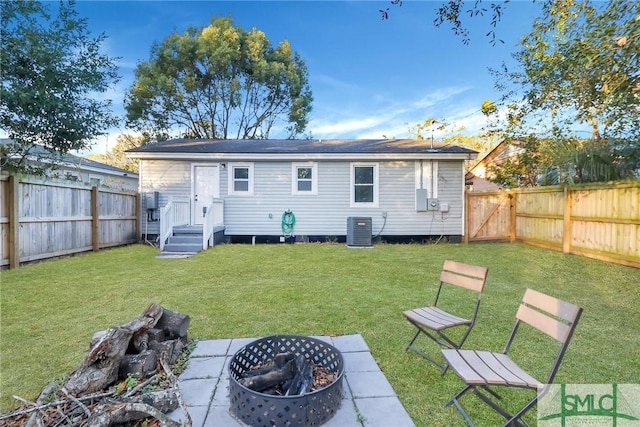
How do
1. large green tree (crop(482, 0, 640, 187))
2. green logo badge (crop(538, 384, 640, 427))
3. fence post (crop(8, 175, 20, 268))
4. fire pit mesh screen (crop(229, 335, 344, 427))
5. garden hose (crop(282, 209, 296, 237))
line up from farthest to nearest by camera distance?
garden hose (crop(282, 209, 296, 237)), fence post (crop(8, 175, 20, 268)), large green tree (crop(482, 0, 640, 187)), green logo badge (crop(538, 384, 640, 427)), fire pit mesh screen (crop(229, 335, 344, 427))

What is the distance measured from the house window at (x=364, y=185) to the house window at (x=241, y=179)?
3.38 m

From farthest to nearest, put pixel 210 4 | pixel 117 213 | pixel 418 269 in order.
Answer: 1. pixel 210 4
2. pixel 117 213
3. pixel 418 269

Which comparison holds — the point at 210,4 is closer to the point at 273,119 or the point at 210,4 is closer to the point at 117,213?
the point at 273,119

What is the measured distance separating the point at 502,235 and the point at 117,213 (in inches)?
473

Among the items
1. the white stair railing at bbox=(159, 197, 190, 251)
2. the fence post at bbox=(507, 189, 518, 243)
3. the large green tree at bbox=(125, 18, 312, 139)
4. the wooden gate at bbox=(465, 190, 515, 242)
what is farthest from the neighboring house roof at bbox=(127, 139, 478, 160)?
the large green tree at bbox=(125, 18, 312, 139)

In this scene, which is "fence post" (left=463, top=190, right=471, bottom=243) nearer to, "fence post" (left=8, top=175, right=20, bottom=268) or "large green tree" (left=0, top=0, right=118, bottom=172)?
"large green tree" (left=0, top=0, right=118, bottom=172)

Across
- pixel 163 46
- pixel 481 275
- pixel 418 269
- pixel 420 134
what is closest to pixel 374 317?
pixel 481 275

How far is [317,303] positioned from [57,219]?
6.75 meters

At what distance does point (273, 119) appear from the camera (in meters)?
21.5

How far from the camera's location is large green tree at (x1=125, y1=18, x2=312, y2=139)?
1903 cm

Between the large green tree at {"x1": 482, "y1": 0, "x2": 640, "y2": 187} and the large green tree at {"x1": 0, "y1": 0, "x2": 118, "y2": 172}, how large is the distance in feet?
29.4

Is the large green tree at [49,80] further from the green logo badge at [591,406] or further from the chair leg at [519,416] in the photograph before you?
the green logo badge at [591,406]

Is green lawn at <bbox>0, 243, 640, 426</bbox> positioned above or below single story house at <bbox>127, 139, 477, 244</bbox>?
below

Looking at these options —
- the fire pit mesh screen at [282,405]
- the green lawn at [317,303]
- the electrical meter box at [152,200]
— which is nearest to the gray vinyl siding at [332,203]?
the electrical meter box at [152,200]
